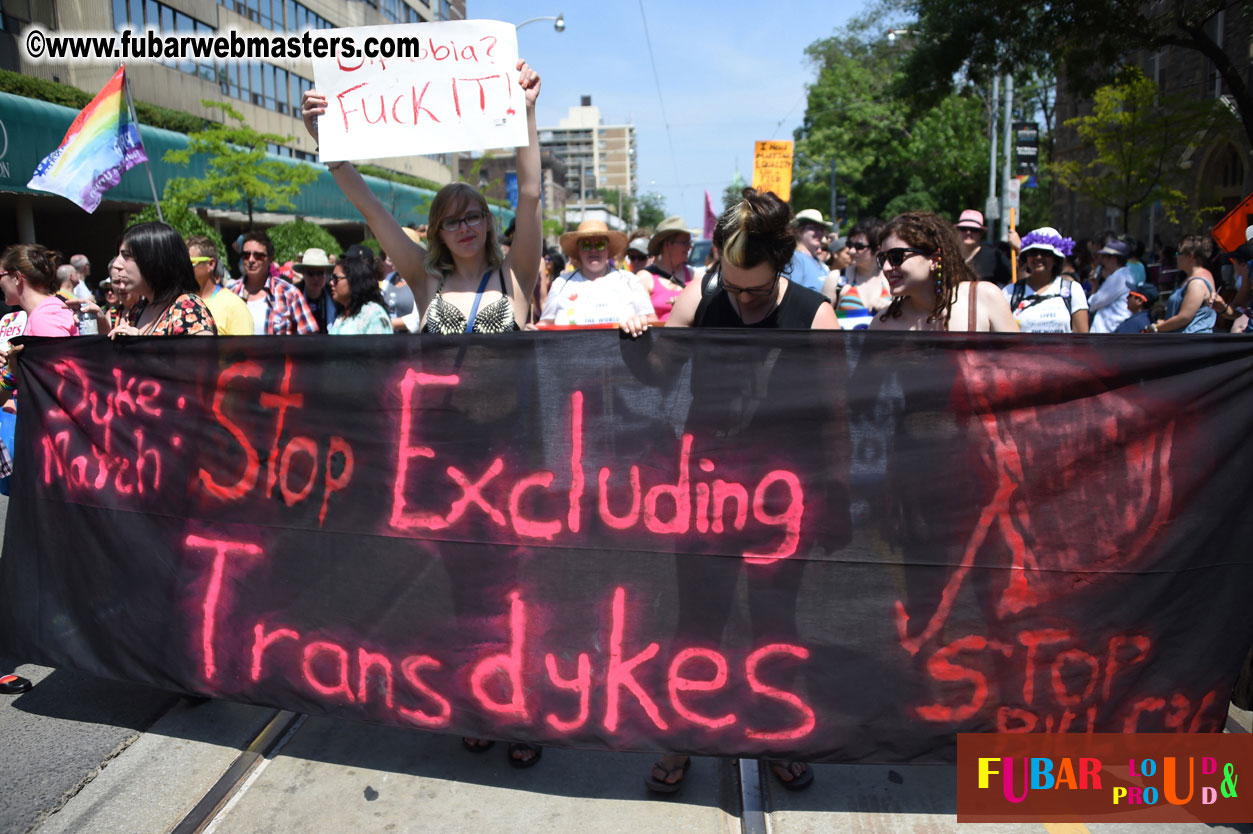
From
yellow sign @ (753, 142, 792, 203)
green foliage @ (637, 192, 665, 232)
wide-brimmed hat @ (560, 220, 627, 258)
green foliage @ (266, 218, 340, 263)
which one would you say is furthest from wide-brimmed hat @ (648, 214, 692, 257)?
green foliage @ (637, 192, 665, 232)

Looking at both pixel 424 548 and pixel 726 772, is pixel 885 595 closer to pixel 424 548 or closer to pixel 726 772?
pixel 726 772

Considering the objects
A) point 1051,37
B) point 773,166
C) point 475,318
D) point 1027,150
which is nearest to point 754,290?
point 475,318

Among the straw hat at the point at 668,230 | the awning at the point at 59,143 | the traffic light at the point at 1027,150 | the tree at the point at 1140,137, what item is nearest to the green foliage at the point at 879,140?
the tree at the point at 1140,137

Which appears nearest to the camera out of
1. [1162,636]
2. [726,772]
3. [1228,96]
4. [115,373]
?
[1162,636]

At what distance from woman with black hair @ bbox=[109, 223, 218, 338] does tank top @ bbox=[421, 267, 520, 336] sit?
102 centimetres

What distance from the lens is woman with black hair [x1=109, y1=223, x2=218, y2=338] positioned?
367 centimetres

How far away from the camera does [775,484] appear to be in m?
2.78

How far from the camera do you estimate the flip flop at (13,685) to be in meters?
3.76

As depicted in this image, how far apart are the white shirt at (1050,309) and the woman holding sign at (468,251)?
10.1ft

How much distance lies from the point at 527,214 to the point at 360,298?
3.02 meters

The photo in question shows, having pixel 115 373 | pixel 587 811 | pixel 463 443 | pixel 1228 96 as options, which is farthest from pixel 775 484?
pixel 1228 96

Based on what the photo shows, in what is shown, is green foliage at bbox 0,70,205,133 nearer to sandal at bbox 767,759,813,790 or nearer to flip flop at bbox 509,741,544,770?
flip flop at bbox 509,741,544,770

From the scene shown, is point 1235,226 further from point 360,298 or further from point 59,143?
point 59,143

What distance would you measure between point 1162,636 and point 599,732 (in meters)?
1.66
